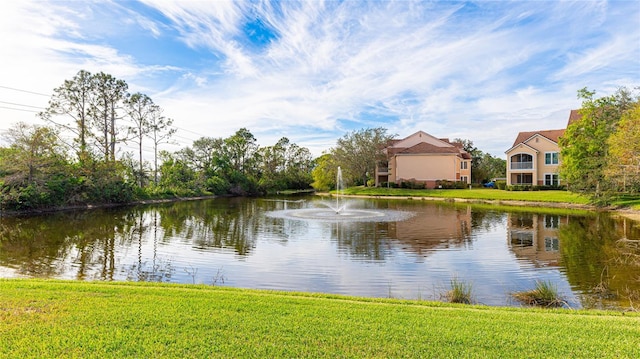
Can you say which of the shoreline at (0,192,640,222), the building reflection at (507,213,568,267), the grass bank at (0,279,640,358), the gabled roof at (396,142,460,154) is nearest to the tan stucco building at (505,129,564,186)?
the gabled roof at (396,142,460,154)

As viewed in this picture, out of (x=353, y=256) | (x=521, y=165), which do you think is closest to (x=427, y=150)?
(x=521, y=165)

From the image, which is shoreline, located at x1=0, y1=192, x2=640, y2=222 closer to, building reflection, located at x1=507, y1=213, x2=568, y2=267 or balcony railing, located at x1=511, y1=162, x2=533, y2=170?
building reflection, located at x1=507, y1=213, x2=568, y2=267

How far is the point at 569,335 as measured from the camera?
470 cm

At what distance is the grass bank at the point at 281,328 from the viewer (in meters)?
4.21

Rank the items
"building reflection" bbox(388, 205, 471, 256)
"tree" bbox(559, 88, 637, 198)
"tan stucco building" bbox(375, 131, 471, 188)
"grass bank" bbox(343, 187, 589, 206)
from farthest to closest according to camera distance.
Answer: "tan stucco building" bbox(375, 131, 471, 188)
"grass bank" bbox(343, 187, 589, 206)
"tree" bbox(559, 88, 637, 198)
"building reflection" bbox(388, 205, 471, 256)

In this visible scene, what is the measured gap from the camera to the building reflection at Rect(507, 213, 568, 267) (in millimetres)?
12077

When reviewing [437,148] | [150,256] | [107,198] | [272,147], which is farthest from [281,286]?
[272,147]

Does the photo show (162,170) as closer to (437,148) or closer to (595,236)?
(437,148)

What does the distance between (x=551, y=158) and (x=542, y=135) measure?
3044 mm

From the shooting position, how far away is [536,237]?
15.8m

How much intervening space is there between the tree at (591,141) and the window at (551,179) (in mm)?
14052

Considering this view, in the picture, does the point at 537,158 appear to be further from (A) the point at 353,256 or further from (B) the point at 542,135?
(A) the point at 353,256

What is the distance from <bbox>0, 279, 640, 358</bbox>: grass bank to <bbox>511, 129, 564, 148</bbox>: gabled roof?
46.8 meters

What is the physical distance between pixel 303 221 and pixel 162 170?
30.7 m
